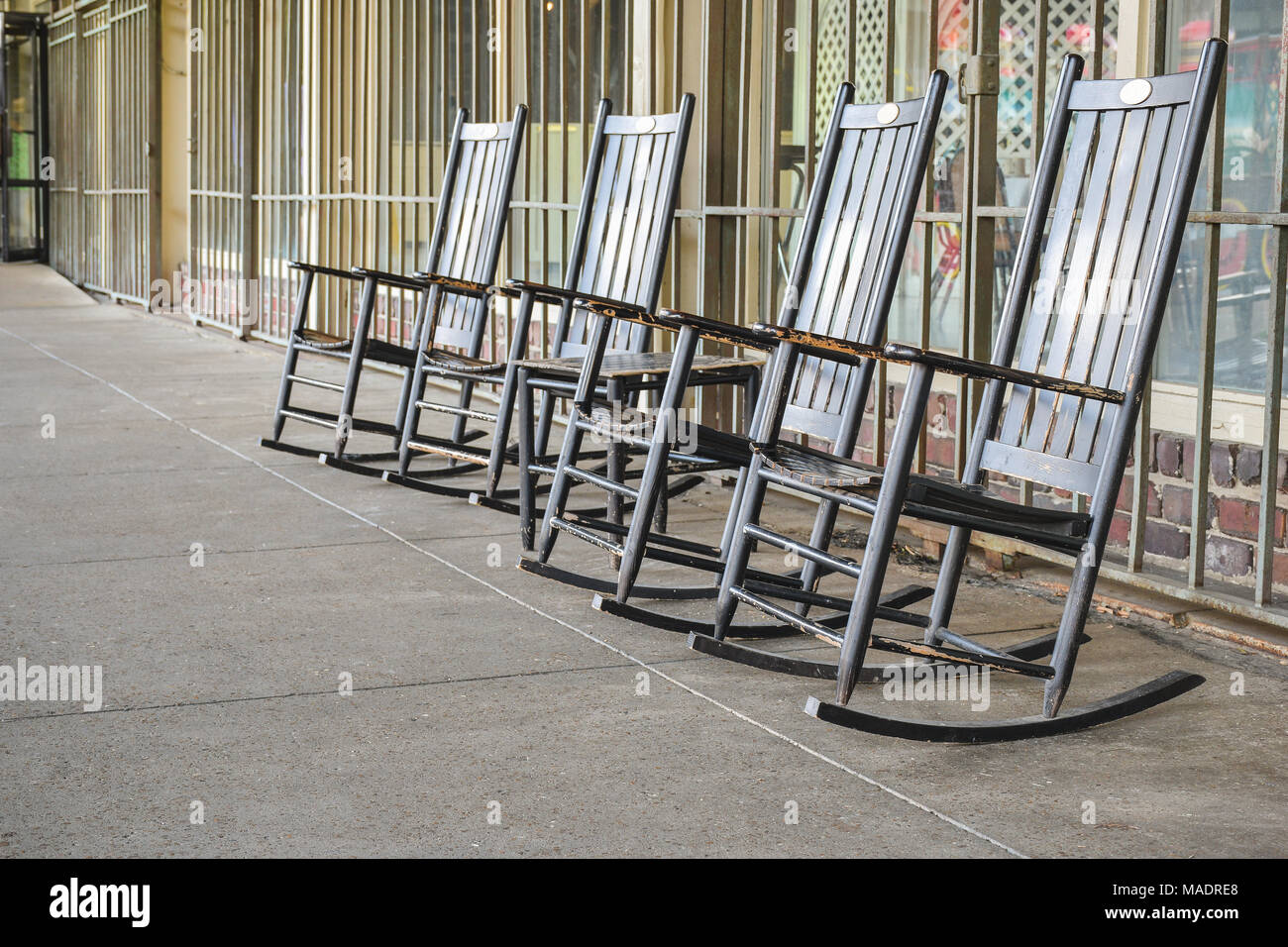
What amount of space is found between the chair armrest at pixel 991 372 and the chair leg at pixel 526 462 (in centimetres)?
153

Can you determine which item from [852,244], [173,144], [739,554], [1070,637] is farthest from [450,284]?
[173,144]

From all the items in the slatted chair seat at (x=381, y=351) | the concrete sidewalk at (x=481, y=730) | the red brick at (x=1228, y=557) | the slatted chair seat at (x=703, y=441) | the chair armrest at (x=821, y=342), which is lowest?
the concrete sidewalk at (x=481, y=730)

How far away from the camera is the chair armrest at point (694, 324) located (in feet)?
9.66

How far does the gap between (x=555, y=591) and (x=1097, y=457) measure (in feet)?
4.58

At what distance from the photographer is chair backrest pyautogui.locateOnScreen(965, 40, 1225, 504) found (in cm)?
258

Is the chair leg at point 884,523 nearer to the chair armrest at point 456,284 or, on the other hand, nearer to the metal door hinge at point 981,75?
the metal door hinge at point 981,75

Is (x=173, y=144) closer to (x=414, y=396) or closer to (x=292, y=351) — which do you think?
(x=292, y=351)

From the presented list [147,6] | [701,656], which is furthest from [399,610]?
[147,6]

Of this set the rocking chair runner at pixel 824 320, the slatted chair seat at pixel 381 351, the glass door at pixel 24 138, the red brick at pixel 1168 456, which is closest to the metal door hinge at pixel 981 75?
the rocking chair runner at pixel 824 320

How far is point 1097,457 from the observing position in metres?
2.59

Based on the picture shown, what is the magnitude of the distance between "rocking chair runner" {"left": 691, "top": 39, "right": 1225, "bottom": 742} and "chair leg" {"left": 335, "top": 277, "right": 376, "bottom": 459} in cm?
224

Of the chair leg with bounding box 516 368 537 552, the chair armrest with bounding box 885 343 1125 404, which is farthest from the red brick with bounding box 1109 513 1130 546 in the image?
the chair leg with bounding box 516 368 537 552

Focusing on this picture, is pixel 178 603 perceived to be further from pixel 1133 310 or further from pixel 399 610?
pixel 1133 310

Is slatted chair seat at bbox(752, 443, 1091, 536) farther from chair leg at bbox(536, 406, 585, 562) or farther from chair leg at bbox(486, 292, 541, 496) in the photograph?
chair leg at bbox(486, 292, 541, 496)
